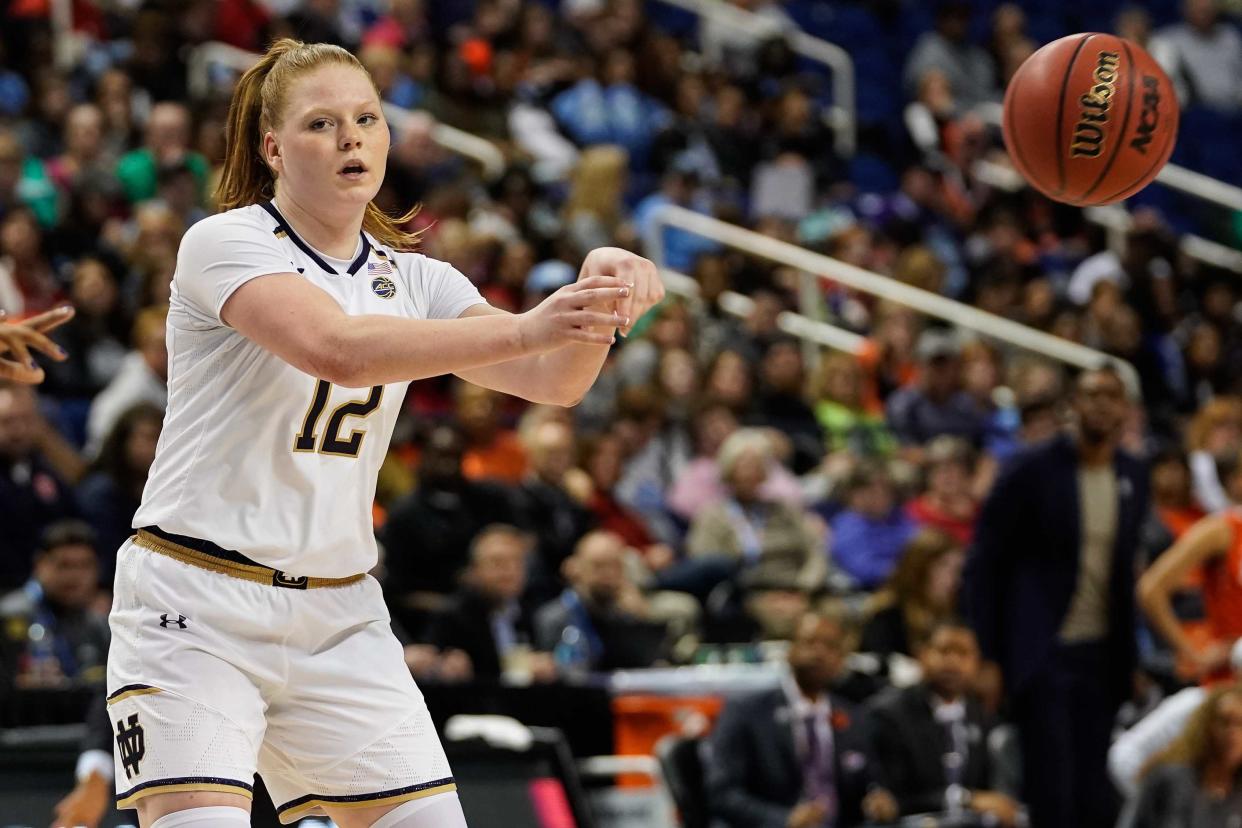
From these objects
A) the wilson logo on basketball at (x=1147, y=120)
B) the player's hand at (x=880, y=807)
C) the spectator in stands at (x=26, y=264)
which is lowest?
the player's hand at (x=880, y=807)

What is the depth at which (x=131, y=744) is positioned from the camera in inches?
144

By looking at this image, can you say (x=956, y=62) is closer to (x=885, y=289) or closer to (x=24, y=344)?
(x=885, y=289)

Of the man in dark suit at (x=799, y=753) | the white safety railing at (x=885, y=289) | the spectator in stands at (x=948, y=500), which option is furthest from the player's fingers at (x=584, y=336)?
the white safety railing at (x=885, y=289)

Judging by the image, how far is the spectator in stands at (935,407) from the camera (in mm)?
12711

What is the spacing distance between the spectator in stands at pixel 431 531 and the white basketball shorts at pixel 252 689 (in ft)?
17.4

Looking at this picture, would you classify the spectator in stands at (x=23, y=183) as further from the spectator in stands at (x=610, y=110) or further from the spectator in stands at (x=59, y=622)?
the spectator in stands at (x=610, y=110)

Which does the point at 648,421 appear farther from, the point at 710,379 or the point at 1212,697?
the point at 1212,697

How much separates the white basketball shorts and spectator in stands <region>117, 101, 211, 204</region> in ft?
27.4

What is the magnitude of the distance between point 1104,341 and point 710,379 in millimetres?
3541

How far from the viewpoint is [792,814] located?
26.6 feet

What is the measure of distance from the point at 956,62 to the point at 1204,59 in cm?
223

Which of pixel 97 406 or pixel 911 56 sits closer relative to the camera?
pixel 97 406

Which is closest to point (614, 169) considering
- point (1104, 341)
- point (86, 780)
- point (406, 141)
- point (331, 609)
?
point (406, 141)

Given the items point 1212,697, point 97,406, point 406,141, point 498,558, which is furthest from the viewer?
point 406,141
